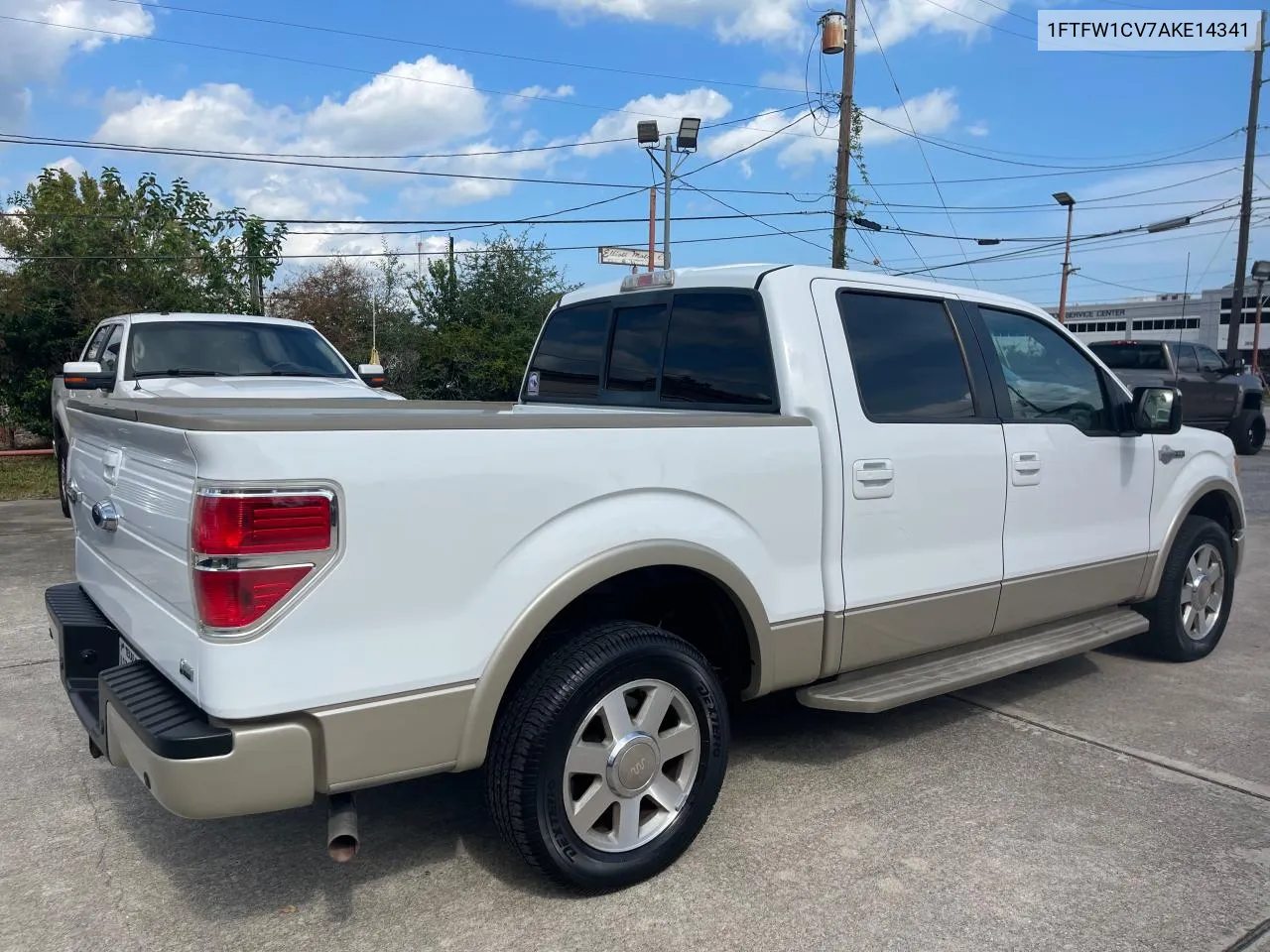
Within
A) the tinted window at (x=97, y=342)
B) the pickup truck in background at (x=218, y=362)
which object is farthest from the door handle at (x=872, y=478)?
the tinted window at (x=97, y=342)

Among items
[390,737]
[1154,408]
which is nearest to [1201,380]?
[1154,408]

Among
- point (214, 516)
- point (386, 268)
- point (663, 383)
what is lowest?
point (214, 516)

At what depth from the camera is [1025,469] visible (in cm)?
414

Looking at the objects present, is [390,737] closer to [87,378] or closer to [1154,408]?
[1154,408]

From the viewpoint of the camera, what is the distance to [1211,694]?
4.85 meters

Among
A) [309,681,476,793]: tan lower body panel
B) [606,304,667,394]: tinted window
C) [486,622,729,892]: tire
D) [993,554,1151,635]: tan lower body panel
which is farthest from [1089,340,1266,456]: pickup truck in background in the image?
[309,681,476,793]: tan lower body panel

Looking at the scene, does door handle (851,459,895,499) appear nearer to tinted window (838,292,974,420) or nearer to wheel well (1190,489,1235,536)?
tinted window (838,292,974,420)

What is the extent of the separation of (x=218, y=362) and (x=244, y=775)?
20.5 ft

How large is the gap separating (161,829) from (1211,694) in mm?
4640

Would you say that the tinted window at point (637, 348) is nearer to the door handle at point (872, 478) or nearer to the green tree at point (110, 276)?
the door handle at point (872, 478)

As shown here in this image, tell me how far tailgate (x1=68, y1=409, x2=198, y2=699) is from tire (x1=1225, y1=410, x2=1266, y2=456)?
61.1ft

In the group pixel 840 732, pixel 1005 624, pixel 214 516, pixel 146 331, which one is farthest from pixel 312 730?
pixel 146 331

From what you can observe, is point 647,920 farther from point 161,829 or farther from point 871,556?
point 161,829

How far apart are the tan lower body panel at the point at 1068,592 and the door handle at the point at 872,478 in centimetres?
89
